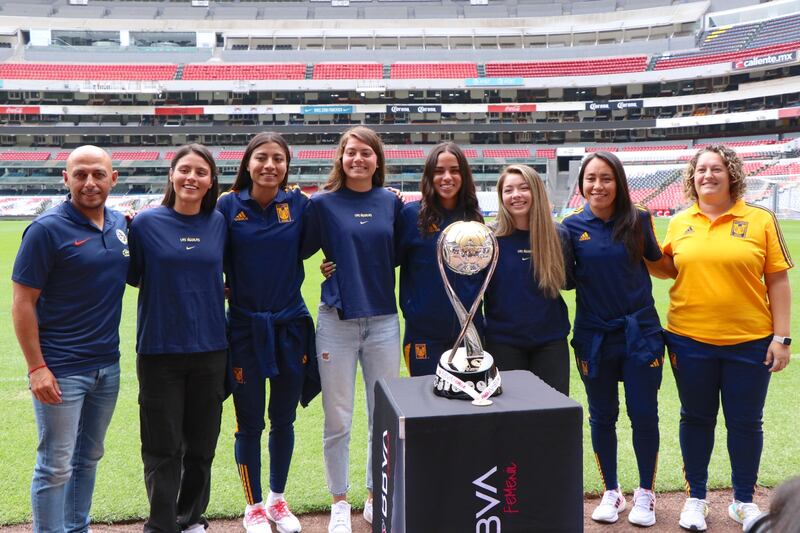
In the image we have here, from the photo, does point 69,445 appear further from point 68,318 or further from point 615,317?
point 615,317

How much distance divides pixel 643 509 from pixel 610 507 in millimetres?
149

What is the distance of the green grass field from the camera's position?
10.7ft

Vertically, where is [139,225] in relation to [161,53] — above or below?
below

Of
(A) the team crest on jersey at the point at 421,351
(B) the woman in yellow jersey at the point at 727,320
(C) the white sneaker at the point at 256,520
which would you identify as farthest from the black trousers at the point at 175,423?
(B) the woman in yellow jersey at the point at 727,320

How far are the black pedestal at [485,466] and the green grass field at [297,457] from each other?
1504 millimetres

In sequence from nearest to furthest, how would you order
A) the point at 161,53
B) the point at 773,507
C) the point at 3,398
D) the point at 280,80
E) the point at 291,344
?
1. the point at 773,507
2. the point at 291,344
3. the point at 3,398
4. the point at 280,80
5. the point at 161,53

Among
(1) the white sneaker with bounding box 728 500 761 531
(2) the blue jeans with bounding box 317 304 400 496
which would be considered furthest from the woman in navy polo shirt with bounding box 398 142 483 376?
(1) the white sneaker with bounding box 728 500 761 531

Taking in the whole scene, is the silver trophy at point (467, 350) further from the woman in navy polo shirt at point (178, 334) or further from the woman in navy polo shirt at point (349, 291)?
the woman in navy polo shirt at point (178, 334)

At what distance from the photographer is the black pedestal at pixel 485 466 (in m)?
1.71

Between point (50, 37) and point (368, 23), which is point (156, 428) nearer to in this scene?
point (368, 23)

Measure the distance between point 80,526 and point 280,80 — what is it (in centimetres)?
4163

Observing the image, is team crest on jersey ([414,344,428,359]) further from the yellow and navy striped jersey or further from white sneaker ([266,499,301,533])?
the yellow and navy striped jersey

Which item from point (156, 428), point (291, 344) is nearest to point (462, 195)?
point (291, 344)

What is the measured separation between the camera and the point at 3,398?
5141mm
